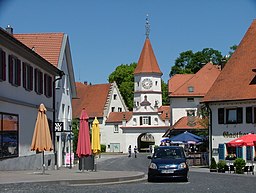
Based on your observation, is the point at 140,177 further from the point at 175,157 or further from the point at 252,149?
the point at 252,149

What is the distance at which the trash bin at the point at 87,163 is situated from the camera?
29.0 metres

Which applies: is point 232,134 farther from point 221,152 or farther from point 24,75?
point 24,75

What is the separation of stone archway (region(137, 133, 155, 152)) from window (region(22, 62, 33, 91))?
7232 centimetres

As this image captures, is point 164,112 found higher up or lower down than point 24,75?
higher up

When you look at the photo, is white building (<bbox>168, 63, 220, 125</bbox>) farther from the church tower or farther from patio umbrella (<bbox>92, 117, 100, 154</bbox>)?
patio umbrella (<bbox>92, 117, 100, 154</bbox>)

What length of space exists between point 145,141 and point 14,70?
83.4m

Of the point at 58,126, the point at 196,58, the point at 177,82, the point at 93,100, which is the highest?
the point at 196,58

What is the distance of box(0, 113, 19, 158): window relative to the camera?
88.6ft

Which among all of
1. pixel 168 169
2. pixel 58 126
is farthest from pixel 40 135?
pixel 58 126

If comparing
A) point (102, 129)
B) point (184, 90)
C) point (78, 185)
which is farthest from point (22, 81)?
point (102, 129)

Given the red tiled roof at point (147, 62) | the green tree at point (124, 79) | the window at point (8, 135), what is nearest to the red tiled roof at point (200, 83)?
the red tiled roof at point (147, 62)

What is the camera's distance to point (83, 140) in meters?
29.2

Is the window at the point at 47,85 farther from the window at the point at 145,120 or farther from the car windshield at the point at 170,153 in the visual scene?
the window at the point at 145,120

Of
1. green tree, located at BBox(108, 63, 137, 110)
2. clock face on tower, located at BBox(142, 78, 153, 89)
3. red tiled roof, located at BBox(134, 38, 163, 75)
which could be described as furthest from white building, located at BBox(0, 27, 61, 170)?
green tree, located at BBox(108, 63, 137, 110)
